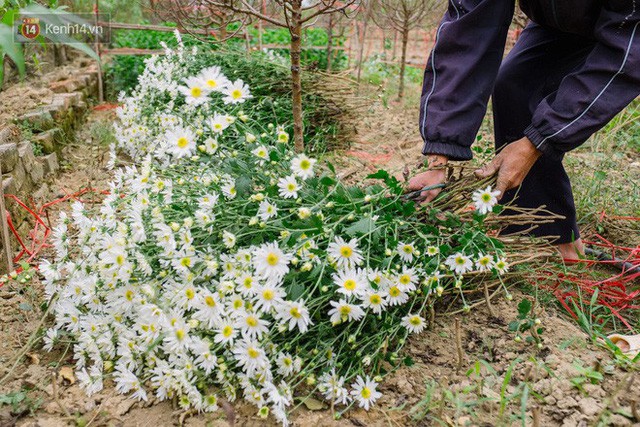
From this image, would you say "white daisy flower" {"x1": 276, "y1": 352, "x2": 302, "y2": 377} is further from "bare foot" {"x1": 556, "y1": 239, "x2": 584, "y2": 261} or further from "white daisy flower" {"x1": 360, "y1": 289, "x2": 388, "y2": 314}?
"bare foot" {"x1": 556, "y1": 239, "x2": 584, "y2": 261}

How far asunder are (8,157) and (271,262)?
1640 mm

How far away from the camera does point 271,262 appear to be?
4.50 ft

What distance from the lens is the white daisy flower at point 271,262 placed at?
1.37 m

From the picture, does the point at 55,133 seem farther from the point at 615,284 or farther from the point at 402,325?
the point at 615,284

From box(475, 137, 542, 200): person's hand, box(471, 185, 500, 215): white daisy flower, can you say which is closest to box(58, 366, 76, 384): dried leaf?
box(471, 185, 500, 215): white daisy flower

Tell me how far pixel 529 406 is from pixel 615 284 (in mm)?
1097

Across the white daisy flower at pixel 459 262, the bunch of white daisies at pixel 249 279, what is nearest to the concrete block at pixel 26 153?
the bunch of white daisies at pixel 249 279

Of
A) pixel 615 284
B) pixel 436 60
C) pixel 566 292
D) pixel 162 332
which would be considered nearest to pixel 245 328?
Answer: pixel 162 332

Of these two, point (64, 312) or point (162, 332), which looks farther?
point (64, 312)

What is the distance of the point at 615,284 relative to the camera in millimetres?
2281

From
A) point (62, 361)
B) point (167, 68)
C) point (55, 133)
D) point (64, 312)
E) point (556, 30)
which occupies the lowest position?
point (62, 361)

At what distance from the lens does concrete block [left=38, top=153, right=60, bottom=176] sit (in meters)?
2.93

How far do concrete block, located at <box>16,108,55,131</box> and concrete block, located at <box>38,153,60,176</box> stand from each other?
0.18 meters

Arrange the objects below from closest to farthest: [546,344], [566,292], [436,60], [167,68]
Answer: [546,344] < [436,60] < [566,292] < [167,68]
